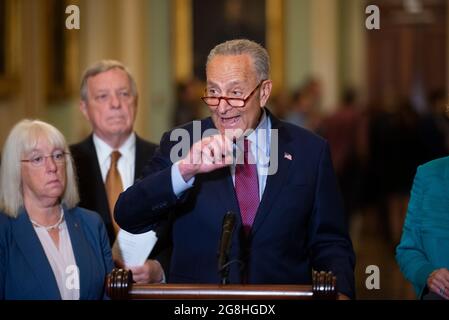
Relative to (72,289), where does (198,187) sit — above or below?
above

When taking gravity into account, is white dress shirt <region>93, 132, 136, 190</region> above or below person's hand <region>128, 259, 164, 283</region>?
above

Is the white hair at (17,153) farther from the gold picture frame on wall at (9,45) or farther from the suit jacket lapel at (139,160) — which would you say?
the gold picture frame on wall at (9,45)

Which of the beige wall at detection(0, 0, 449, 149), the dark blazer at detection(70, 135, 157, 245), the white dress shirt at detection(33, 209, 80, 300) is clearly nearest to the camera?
the white dress shirt at detection(33, 209, 80, 300)

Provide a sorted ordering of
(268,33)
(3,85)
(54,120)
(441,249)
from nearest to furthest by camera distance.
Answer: (441,249) → (3,85) → (54,120) → (268,33)

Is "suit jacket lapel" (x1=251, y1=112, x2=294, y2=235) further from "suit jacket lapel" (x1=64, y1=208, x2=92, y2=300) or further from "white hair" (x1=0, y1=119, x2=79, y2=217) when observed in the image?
"white hair" (x1=0, y1=119, x2=79, y2=217)

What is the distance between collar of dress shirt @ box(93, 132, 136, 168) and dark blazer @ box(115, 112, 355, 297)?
2.57 ft

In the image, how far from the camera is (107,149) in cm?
470

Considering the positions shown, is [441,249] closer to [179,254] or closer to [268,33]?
[179,254]

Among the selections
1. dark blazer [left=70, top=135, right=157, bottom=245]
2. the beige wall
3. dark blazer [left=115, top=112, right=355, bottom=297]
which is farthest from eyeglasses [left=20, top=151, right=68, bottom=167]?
the beige wall

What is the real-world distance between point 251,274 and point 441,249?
75 centimetres

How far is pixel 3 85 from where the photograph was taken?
9.62 m

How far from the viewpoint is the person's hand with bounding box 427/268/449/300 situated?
3672 millimetres

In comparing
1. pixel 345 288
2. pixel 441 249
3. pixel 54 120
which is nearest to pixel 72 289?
pixel 345 288

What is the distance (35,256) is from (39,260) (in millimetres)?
22
